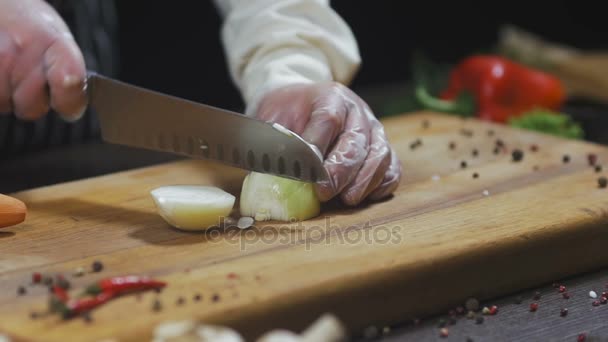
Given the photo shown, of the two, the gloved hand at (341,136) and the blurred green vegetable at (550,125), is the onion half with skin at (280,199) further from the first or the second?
the blurred green vegetable at (550,125)

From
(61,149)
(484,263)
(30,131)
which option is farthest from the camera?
(61,149)

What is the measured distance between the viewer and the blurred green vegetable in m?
2.76

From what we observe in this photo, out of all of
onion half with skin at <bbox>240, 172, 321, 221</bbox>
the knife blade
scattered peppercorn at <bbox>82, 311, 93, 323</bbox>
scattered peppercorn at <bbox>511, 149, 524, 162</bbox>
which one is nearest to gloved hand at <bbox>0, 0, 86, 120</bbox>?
the knife blade

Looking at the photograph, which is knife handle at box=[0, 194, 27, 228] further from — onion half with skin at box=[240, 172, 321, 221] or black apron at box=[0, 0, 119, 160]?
black apron at box=[0, 0, 119, 160]

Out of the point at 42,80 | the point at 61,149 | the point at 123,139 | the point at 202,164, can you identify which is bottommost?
the point at 61,149

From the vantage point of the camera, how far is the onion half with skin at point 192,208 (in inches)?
64.7

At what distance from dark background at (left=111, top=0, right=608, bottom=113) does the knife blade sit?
1422 mm

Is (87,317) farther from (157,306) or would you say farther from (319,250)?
(319,250)

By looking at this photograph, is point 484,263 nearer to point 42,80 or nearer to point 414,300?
point 414,300

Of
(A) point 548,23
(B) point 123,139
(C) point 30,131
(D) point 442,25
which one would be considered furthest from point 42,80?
(A) point 548,23

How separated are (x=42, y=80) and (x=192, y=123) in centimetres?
36

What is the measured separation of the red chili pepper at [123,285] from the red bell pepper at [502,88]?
2003mm

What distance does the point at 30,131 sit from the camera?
2510 mm

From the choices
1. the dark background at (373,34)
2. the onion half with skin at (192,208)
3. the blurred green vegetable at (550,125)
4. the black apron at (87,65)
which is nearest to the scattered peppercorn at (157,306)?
the onion half with skin at (192,208)
